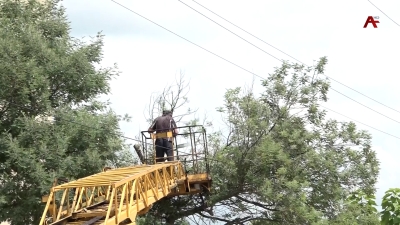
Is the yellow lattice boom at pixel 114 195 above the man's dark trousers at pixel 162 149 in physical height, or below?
below

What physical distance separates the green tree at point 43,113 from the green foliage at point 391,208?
8241 mm

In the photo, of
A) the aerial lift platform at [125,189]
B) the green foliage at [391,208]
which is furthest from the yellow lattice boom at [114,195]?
the green foliage at [391,208]

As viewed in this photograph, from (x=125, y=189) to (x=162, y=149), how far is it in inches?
219

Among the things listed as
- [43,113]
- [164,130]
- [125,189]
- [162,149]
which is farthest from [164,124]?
[125,189]

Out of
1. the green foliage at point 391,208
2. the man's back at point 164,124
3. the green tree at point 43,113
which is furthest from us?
the man's back at point 164,124

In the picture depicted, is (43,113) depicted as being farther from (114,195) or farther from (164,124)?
(114,195)

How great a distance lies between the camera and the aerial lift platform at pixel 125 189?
9773 mm

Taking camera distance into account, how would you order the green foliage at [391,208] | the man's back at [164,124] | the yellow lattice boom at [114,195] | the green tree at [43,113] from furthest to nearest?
1. the man's back at [164,124]
2. the green tree at [43,113]
3. the yellow lattice boom at [114,195]
4. the green foliage at [391,208]

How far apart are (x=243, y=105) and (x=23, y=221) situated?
302 inches

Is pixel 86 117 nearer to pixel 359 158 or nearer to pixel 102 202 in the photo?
pixel 102 202

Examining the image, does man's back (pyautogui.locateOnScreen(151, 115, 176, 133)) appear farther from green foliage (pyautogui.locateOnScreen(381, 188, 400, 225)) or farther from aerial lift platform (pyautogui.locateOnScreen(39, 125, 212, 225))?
green foliage (pyautogui.locateOnScreen(381, 188, 400, 225))

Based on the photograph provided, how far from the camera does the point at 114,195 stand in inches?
360

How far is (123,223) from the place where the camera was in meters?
10.0

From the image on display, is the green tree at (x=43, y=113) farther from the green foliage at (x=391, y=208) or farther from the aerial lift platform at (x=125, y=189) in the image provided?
the green foliage at (x=391, y=208)
